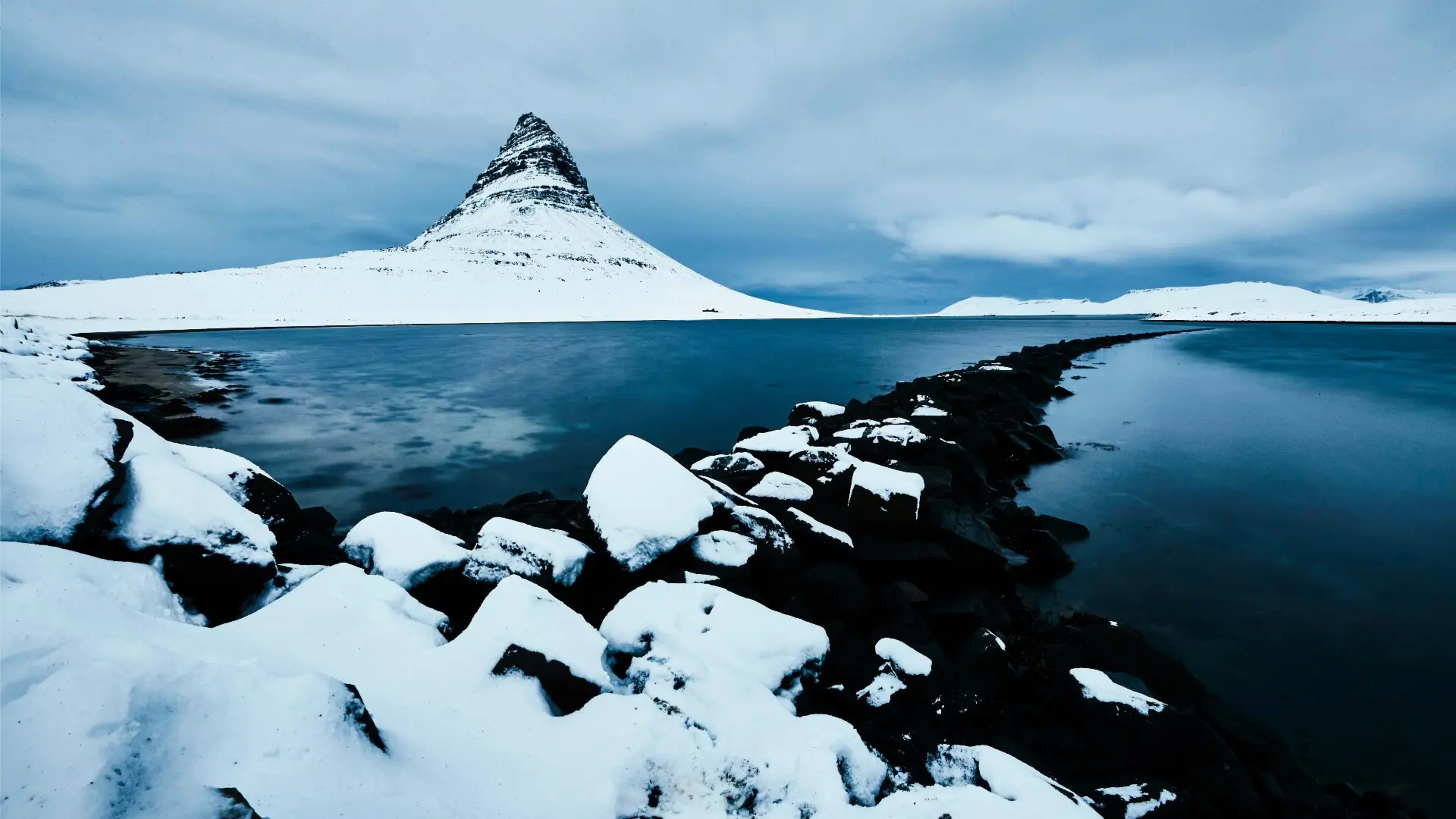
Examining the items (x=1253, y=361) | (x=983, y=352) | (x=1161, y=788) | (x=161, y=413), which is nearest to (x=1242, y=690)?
(x=1161, y=788)

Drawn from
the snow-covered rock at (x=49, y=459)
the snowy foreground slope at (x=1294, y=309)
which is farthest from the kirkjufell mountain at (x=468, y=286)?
the snowy foreground slope at (x=1294, y=309)

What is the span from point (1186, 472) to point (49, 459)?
15.6 m

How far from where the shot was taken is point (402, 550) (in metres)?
4.66

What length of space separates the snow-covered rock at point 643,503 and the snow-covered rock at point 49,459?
3.48 meters

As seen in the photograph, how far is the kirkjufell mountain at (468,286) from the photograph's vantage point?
1971 inches

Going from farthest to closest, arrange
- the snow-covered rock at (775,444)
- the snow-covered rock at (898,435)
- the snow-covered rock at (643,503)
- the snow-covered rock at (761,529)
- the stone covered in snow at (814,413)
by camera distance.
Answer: the stone covered in snow at (814,413) → the snow-covered rock at (898,435) → the snow-covered rock at (775,444) → the snow-covered rock at (761,529) → the snow-covered rock at (643,503)

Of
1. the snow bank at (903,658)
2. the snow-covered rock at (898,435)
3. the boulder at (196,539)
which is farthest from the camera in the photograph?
the snow-covered rock at (898,435)

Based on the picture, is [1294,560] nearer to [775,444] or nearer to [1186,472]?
[1186,472]

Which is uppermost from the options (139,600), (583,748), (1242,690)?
(139,600)

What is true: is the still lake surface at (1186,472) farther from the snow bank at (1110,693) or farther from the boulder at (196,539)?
the boulder at (196,539)

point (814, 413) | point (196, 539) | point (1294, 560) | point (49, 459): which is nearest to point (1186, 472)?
point (1294, 560)

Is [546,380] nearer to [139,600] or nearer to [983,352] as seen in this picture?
[139,600]

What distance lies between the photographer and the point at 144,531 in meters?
3.79

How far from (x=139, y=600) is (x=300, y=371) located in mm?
25430
